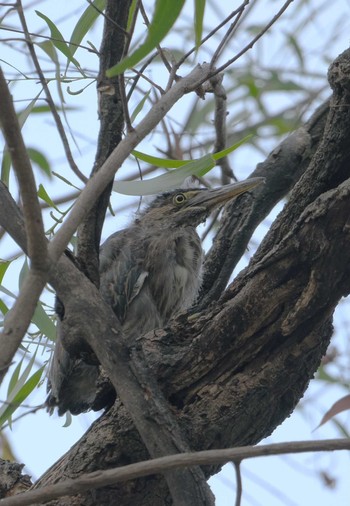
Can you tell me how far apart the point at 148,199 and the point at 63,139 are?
131cm

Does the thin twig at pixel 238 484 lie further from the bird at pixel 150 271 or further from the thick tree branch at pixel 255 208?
the thick tree branch at pixel 255 208

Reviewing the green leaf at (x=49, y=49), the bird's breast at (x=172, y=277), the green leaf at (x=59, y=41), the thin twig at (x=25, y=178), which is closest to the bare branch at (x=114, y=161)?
the thin twig at (x=25, y=178)

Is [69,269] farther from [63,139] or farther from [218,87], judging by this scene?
[218,87]

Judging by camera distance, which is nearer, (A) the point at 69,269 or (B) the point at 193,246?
(A) the point at 69,269

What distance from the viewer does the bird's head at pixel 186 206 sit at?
10.4 ft

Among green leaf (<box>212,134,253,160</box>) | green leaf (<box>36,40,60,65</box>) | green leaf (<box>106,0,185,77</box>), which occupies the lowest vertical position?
green leaf (<box>106,0,185,77</box>)

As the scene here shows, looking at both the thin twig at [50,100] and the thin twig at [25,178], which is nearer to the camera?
the thin twig at [25,178]

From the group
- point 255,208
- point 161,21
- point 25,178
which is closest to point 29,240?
point 25,178

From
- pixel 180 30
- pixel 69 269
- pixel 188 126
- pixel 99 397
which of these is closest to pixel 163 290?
pixel 99 397

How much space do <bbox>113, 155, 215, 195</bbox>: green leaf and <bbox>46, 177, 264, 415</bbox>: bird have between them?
0.62 m

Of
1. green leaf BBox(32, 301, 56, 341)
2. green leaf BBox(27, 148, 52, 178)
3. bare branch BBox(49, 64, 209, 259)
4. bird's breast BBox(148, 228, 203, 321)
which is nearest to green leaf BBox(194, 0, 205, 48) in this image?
bare branch BBox(49, 64, 209, 259)

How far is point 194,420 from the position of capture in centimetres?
210

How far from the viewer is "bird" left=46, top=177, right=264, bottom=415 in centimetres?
269

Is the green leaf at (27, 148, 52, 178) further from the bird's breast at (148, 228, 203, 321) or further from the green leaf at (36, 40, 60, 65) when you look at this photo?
the green leaf at (36, 40, 60, 65)
